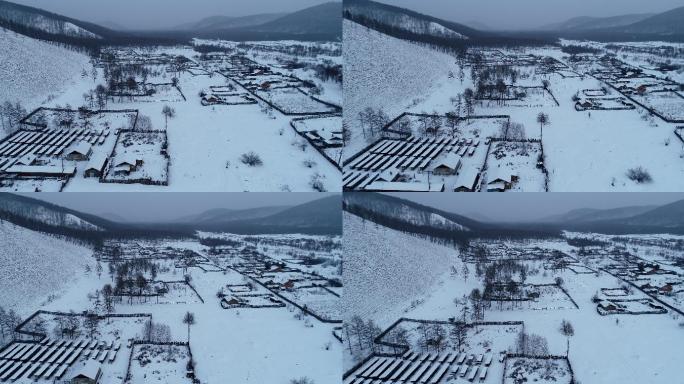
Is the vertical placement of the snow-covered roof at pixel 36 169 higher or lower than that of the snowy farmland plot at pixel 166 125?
lower

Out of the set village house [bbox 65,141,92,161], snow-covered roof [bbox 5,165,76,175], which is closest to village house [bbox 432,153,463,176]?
village house [bbox 65,141,92,161]

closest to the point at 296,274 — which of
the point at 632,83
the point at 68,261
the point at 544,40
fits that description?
the point at 68,261

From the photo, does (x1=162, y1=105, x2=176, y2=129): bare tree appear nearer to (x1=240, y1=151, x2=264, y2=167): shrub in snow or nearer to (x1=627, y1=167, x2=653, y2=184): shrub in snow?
(x1=240, y1=151, x2=264, y2=167): shrub in snow

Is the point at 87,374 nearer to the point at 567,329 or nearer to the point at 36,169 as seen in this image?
the point at 36,169

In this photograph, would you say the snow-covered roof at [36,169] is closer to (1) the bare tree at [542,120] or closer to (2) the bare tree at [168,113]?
(2) the bare tree at [168,113]

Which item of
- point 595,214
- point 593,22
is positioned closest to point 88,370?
point 595,214

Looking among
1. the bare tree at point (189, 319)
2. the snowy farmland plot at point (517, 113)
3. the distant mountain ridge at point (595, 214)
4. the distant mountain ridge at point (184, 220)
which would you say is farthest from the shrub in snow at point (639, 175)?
the bare tree at point (189, 319)
